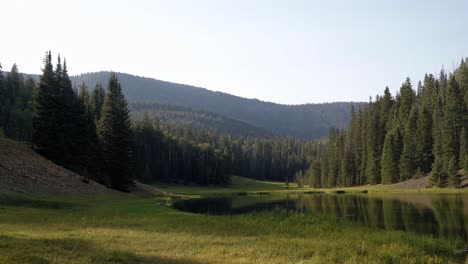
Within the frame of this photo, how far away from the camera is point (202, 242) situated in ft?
71.8

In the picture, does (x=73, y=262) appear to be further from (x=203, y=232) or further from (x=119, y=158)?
(x=119, y=158)

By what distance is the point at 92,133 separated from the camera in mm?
82750

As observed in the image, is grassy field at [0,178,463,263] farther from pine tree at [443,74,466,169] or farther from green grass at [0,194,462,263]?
pine tree at [443,74,466,169]

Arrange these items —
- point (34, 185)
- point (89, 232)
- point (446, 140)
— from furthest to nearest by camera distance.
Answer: point (446, 140) < point (34, 185) < point (89, 232)

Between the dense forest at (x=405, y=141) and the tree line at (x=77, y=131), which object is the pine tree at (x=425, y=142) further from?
the tree line at (x=77, y=131)

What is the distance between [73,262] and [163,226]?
594 inches

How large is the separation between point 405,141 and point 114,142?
280 ft

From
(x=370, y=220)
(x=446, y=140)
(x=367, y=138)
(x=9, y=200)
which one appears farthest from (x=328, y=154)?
(x=9, y=200)

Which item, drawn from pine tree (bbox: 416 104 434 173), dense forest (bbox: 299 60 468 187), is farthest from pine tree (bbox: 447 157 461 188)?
pine tree (bbox: 416 104 434 173)

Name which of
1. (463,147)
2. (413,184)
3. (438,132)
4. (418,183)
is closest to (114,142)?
(413,184)

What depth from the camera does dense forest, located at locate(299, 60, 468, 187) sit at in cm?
11119

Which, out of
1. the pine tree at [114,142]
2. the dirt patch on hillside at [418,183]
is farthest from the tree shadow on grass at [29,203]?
the dirt patch on hillside at [418,183]

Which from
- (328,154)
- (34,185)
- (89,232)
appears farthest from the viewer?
(328,154)

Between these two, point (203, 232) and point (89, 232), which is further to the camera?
point (203, 232)
